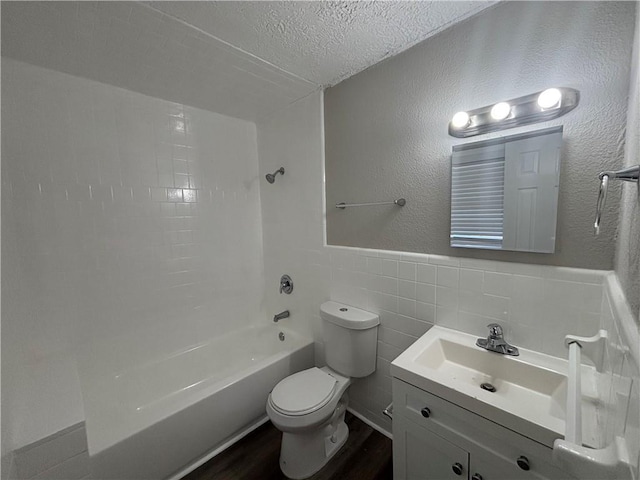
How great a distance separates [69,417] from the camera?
994 mm

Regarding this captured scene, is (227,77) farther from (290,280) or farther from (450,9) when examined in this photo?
A: (290,280)

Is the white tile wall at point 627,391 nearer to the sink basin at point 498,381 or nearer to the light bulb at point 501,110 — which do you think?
the sink basin at point 498,381

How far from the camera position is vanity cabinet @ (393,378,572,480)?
2.52 feet

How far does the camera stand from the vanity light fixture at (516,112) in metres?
0.94

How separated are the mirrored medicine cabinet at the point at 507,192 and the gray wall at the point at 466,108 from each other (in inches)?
1.5

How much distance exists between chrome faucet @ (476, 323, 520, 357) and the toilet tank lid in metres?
0.58

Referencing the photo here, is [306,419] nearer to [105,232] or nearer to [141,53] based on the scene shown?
[105,232]

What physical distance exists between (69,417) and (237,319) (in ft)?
4.62

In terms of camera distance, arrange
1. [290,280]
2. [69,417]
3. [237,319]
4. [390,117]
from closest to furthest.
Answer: [69,417]
[390,117]
[290,280]
[237,319]

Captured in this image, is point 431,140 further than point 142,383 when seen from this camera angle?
No

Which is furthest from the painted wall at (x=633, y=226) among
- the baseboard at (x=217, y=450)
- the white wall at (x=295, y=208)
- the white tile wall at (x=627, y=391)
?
the baseboard at (x=217, y=450)

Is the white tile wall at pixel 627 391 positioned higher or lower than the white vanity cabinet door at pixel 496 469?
higher

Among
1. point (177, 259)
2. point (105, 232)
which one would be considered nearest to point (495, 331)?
point (177, 259)

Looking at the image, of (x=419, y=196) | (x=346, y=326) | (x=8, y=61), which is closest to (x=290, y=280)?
(x=346, y=326)
